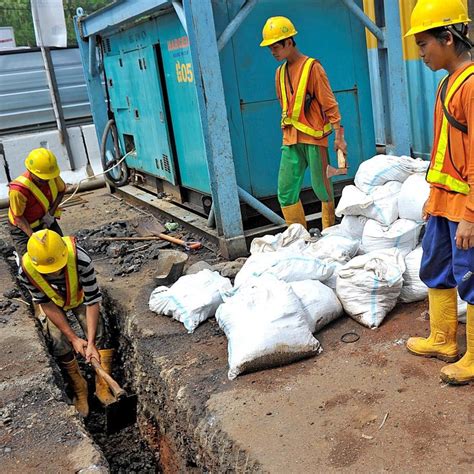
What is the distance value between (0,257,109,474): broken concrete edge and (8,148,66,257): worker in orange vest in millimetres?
965

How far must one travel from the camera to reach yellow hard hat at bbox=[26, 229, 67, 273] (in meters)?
3.44

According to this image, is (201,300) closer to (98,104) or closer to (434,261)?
(434,261)

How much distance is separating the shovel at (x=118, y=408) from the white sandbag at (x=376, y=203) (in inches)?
75.3

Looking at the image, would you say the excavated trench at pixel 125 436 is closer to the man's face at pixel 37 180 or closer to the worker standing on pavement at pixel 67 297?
the worker standing on pavement at pixel 67 297

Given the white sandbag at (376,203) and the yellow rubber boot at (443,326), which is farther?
the white sandbag at (376,203)

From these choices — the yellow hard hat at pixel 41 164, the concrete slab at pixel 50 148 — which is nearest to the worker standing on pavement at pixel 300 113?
the yellow hard hat at pixel 41 164

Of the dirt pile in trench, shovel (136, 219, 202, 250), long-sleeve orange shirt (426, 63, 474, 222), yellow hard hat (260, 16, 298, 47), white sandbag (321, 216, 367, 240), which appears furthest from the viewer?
shovel (136, 219, 202, 250)

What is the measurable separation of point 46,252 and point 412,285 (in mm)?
2149

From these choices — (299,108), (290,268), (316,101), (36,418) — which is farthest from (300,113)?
(36,418)

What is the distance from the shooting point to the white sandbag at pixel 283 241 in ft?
14.2

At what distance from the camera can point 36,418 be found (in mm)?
3117

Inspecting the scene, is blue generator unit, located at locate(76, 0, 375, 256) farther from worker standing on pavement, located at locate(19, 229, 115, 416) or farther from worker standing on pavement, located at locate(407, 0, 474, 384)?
worker standing on pavement, located at locate(407, 0, 474, 384)

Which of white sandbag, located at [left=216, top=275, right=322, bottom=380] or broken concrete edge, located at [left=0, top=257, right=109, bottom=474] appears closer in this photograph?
broken concrete edge, located at [left=0, top=257, right=109, bottom=474]

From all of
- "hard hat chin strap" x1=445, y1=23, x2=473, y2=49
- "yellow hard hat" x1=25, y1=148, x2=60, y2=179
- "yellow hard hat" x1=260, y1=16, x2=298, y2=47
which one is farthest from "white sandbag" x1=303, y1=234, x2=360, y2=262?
"yellow hard hat" x1=25, y1=148, x2=60, y2=179
